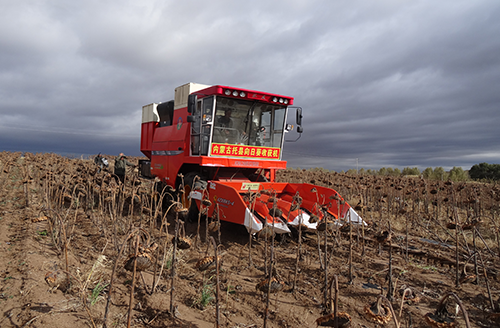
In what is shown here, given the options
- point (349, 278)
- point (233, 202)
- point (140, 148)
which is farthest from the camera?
point (140, 148)

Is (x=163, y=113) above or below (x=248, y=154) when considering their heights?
above

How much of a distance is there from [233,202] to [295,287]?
2.15 metres

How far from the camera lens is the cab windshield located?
7512mm

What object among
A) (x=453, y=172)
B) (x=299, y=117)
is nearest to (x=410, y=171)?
(x=453, y=172)

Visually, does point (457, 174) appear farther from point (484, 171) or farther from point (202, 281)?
point (202, 281)


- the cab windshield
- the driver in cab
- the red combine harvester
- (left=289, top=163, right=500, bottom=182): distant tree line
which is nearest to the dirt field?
the red combine harvester

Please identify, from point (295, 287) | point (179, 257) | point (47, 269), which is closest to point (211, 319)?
point (295, 287)

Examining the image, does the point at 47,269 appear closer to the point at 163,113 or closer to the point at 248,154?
the point at 248,154

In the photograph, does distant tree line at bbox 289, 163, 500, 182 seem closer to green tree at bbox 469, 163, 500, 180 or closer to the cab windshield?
green tree at bbox 469, 163, 500, 180

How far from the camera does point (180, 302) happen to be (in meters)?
3.52

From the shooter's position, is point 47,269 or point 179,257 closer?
point 47,269

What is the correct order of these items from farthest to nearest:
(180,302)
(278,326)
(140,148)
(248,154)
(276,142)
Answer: (140,148), (276,142), (248,154), (180,302), (278,326)

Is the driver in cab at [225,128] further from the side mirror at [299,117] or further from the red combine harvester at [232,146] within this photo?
the side mirror at [299,117]

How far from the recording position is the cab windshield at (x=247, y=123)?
24.6ft
